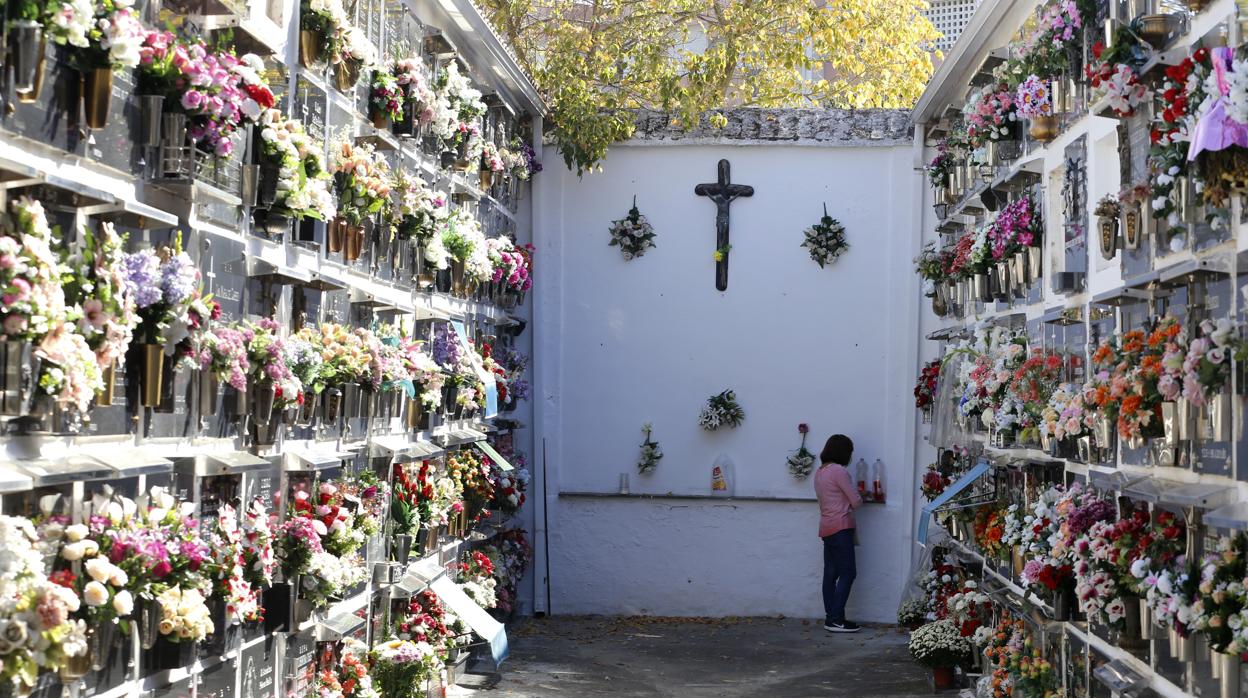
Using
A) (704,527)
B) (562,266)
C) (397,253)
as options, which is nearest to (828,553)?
(704,527)

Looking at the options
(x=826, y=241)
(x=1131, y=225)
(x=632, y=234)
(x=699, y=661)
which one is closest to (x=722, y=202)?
(x=632, y=234)

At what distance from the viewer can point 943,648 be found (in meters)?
11.5

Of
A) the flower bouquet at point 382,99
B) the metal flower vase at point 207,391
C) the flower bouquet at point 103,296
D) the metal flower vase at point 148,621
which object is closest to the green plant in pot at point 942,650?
the flower bouquet at point 382,99

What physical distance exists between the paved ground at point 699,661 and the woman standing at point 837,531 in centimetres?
27

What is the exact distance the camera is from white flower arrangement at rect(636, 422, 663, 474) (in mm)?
15344

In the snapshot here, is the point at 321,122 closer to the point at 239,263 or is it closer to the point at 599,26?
the point at 239,263

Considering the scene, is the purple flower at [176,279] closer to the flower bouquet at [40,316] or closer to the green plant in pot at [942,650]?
the flower bouquet at [40,316]

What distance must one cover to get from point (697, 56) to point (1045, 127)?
8.15 meters

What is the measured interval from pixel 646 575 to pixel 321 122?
848cm

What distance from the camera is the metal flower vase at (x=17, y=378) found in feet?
14.3

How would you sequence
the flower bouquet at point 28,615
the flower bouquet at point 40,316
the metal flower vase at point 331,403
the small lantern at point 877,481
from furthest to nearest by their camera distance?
the small lantern at point 877,481
the metal flower vase at point 331,403
the flower bouquet at point 40,316
the flower bouquet at point 28,615

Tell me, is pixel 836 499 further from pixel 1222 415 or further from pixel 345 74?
pixel 1222 415

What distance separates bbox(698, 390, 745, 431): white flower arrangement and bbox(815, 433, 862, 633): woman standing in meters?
1.06

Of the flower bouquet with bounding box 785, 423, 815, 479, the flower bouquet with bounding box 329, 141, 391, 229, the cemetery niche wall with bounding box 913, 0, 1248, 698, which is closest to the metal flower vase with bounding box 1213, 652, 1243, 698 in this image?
the cemetery niche wall with bounding box 913, 0, 1248, 698
